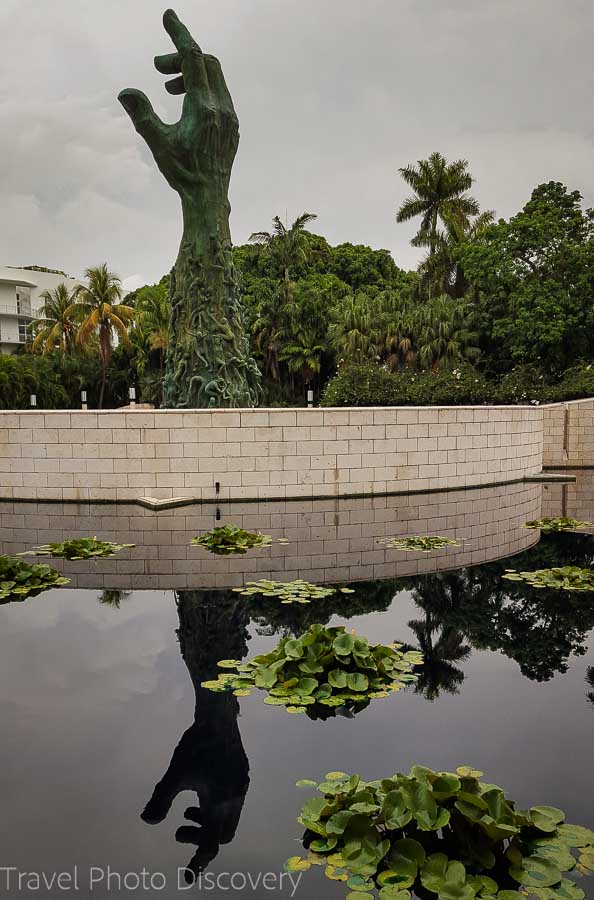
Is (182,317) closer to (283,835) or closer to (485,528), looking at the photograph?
(485,528)

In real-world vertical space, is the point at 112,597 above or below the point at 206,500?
below

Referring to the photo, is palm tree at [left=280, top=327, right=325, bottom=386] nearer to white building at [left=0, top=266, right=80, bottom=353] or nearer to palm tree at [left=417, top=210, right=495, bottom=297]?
palm tree at [left=417, top=210, right=495, bottom=297]

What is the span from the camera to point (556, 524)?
9.95 metres

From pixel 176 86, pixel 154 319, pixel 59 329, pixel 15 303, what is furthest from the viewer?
pixel 15 303

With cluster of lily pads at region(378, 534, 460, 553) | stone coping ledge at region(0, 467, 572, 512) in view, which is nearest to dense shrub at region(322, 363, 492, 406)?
stone coping ledge at region(0, 467, 572, 512)

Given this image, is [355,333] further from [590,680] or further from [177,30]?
[590,680]

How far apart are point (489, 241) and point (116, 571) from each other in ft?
78.3

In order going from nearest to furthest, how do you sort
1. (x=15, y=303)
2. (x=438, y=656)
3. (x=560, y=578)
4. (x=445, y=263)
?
(x=438, y=656)
(x=560, y=578)
(x=445, y=263)
(x=15, y=303)

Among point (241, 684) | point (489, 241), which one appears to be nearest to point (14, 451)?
point (241, 684)

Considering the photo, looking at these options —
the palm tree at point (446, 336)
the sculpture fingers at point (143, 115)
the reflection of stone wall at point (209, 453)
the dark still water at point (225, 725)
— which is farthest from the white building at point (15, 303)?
the dark still water at point (225, 725)

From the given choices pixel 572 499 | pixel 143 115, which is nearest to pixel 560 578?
pixel 572 499

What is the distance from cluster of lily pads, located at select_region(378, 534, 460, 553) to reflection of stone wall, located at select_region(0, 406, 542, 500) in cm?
328

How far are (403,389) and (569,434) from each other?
4.37 meters

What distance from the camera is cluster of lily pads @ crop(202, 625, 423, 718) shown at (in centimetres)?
461
